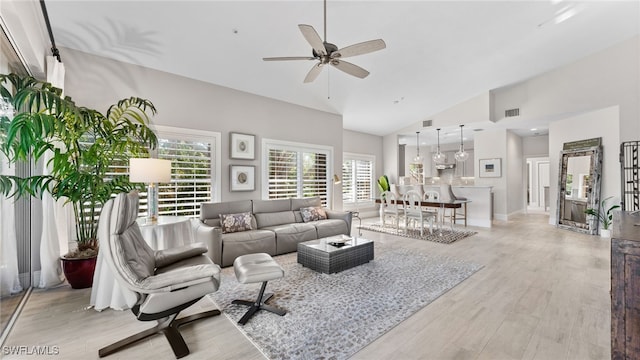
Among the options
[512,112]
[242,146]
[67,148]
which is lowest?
[67,148]

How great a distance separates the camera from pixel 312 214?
536 cm

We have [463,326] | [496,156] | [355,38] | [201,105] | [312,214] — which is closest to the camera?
[463,326]

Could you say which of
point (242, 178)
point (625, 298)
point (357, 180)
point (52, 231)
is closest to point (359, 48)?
point (625, 298)

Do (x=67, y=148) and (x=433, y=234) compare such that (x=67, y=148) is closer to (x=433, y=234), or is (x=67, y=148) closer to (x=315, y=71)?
(x=315, y=71)

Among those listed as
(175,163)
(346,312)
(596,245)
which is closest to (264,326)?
(346,312)

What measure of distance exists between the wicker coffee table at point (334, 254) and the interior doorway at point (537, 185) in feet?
28.6

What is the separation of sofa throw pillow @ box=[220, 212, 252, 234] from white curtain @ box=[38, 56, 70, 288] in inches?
73.6

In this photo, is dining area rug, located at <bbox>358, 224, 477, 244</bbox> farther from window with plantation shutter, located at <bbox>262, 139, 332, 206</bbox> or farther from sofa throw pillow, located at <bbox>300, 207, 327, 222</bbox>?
sofa throw pillow, located at <bbox>300, 207, 327, 222</bbox>

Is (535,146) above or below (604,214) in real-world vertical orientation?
above

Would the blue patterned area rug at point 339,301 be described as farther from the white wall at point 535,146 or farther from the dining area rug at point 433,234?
the white wall at point 535,146

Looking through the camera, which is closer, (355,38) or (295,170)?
(355,38)

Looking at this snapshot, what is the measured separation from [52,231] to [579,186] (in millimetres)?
10147

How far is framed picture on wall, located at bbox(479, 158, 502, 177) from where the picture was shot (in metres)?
8.28

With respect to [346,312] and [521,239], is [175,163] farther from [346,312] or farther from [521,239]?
[521,239]
